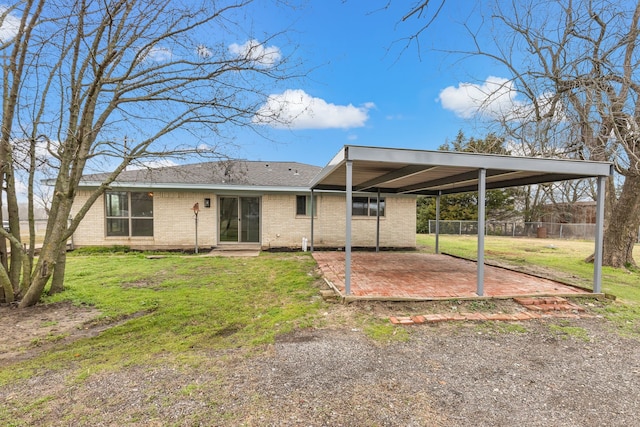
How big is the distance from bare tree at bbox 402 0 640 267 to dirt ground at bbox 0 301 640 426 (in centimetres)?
646

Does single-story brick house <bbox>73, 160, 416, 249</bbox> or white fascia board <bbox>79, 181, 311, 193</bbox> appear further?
single-story brick house <bbox>73, 160, 416, 249</bbox>

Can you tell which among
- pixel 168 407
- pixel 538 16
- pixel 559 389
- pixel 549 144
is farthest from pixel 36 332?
pixel 538 16

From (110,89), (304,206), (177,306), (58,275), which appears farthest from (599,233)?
(58,275)

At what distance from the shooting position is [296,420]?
224cm

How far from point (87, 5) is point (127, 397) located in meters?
4.56

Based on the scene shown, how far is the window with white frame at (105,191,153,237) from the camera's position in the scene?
1102 centimetres

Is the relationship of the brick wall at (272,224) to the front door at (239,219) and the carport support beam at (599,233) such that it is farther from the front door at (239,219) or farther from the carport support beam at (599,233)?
the carport support beam at (599,233)

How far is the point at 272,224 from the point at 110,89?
7406 millimetres

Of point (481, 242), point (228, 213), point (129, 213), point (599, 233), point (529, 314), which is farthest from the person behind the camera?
point (228, 213)

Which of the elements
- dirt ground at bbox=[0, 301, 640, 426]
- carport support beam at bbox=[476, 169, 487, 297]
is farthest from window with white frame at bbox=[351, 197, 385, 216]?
dirt ground at bbox=[0, 301, 640, 426]

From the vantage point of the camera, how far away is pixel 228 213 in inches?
464

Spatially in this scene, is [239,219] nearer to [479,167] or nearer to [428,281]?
[428,281]

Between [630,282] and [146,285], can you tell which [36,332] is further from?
[630,282]

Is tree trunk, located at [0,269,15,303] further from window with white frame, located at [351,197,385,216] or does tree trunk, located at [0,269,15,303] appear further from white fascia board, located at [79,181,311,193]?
window with white frame, located at [351,197,385,216]
